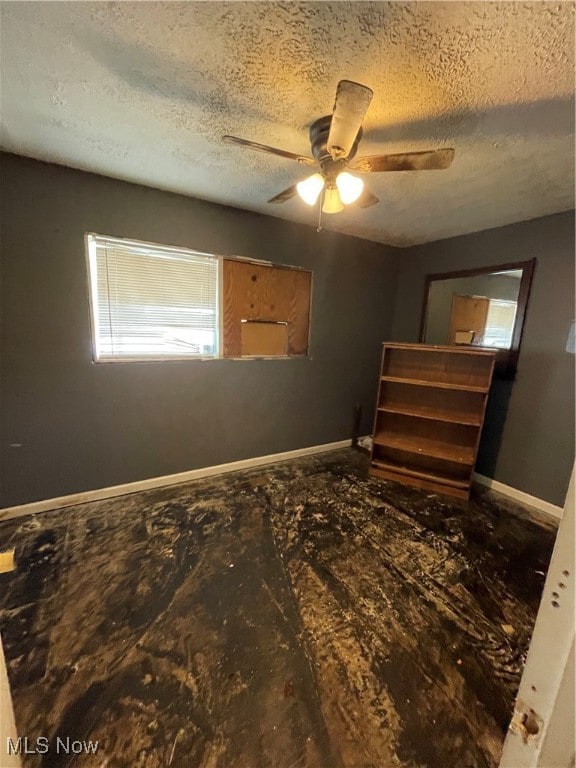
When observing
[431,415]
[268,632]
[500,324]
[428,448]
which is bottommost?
[268,632]

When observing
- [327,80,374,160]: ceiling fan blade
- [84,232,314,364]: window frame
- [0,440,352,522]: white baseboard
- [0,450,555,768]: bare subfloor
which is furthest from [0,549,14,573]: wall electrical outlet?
[0,440,352,522]: white baseboard

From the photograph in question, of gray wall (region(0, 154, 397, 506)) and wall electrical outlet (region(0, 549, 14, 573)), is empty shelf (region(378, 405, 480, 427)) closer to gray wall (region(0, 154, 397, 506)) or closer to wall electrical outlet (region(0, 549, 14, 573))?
gray wall (region(0, 154, 397, 506))

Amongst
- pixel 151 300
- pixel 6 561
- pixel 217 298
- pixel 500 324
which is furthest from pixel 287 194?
pixel 500 324

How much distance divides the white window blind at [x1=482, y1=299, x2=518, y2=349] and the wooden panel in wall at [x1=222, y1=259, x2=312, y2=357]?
5.62ft

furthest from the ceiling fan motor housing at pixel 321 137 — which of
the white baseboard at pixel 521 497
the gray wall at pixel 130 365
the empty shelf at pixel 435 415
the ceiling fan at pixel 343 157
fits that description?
the white baseboard at pixel 521 497

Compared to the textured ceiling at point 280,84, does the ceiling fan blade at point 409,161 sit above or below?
below

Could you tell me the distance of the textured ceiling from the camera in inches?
37.7

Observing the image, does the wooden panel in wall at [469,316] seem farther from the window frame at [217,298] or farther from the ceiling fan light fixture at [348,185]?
the ceiling fan light fixture at [348,185]

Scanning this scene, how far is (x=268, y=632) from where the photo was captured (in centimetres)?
141

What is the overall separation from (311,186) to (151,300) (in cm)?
151

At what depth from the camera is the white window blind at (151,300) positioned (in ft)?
7.23

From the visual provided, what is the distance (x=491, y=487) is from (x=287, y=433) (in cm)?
201

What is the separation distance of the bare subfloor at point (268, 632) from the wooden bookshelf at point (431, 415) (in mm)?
471

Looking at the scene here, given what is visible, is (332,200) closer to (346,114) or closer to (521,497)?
(346,114)
